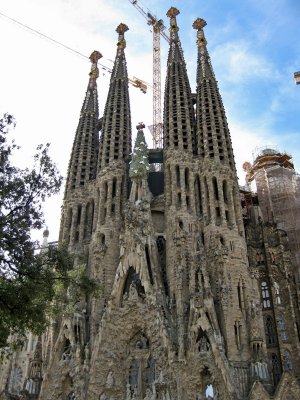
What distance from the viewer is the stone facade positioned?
26.0m

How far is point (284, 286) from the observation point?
106 feet

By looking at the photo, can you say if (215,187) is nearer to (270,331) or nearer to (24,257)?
(270,331)

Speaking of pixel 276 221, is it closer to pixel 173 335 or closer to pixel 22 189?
pixel 173 335

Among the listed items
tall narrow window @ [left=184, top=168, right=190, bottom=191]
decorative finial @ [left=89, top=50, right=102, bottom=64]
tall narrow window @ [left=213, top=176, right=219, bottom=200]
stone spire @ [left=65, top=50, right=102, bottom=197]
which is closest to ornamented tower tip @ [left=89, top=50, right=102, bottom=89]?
decorative finial @ [left=89, top=50, right=102, bottom=64]

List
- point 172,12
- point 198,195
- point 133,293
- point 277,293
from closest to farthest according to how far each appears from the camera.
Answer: point 133,293
point 277,293
point 198,195
point 172,12

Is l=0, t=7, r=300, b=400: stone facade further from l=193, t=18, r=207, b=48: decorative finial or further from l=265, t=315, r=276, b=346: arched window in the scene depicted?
l=193, t=18, r=207, b=48: decorative finial

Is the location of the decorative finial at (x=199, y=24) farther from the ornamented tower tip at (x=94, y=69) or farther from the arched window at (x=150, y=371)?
the arched window at (x=150, y=371)

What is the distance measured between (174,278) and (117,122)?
17285mm

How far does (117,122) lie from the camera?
40.9m

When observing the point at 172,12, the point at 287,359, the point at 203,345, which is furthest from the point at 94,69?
the point at 287,359

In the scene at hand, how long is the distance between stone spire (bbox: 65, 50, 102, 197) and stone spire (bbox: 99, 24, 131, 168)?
1944 millimetres

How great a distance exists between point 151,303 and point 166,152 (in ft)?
42.5

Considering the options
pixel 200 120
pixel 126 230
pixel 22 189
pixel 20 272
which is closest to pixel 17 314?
pixel 20 272

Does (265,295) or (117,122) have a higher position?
(117,122)
